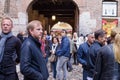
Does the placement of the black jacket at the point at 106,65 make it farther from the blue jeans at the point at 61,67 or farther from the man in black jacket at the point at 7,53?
the blue jeans at the point at 61,67

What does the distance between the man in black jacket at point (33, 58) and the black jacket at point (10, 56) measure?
95 cm

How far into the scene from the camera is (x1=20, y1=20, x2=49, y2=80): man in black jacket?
6.30 meters

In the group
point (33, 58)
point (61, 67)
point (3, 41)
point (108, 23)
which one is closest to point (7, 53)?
point (3, 41)

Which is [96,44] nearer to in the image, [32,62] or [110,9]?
[32,62]

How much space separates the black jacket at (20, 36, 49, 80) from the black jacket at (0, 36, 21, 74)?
3.14 feet

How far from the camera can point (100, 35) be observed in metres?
8.00

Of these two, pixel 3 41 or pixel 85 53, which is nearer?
pixel 3 41

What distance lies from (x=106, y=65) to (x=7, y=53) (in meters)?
1.69

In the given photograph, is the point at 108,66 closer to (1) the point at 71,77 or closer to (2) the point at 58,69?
(2) the point at 58,69

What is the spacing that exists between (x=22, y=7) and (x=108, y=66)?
22214 mm

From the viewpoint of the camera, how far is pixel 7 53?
7.38 m

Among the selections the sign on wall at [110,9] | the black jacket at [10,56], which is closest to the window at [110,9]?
the sign on wall at [110,9]

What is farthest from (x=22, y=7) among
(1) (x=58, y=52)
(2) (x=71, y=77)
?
(1) (x=58, y=52)

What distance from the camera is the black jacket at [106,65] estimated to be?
21.4 ft
